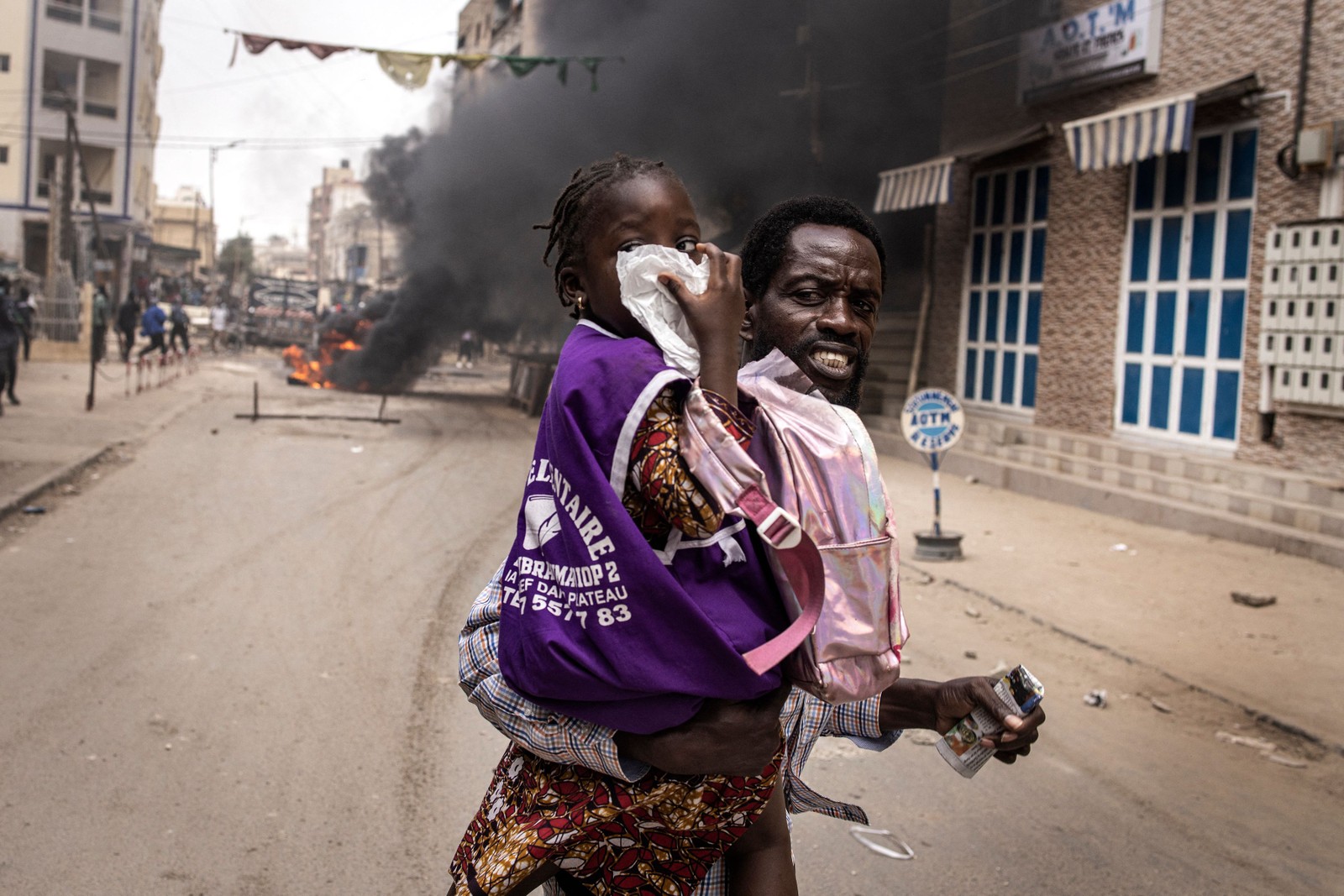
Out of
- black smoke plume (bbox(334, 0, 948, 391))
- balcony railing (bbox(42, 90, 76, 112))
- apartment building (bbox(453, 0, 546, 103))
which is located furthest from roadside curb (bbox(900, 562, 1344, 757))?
balcony railing (bbox(42, 90, 76, 112))

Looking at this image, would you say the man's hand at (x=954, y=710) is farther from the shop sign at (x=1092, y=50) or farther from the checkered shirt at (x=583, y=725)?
the shop sign at (x=1092, y=50)

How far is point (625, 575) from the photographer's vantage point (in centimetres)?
135

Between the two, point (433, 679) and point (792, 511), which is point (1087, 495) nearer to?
point (433, 679)

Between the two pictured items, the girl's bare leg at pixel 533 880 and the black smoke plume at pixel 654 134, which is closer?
the girl's bare leg at pixel 533 880

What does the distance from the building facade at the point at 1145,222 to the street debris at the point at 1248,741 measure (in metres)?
4.94

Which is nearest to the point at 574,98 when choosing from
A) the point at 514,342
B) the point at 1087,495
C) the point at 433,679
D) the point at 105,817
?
the point at 514,342

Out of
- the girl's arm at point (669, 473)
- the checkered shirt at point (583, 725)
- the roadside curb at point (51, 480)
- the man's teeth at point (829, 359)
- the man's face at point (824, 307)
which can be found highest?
the man's face at point (824, 307)

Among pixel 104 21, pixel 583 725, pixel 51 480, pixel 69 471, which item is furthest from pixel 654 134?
pixel 104 21

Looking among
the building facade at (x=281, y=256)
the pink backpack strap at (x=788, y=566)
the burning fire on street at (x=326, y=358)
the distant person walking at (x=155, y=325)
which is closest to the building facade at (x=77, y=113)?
the distant person walking at (x=155, y=325)

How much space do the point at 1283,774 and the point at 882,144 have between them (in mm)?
14276

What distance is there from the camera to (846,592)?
4.58 feet

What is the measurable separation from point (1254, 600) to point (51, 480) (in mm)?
8956

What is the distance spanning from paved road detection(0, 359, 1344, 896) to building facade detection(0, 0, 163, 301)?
99.6 feet

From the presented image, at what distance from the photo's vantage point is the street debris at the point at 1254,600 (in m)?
6.57
